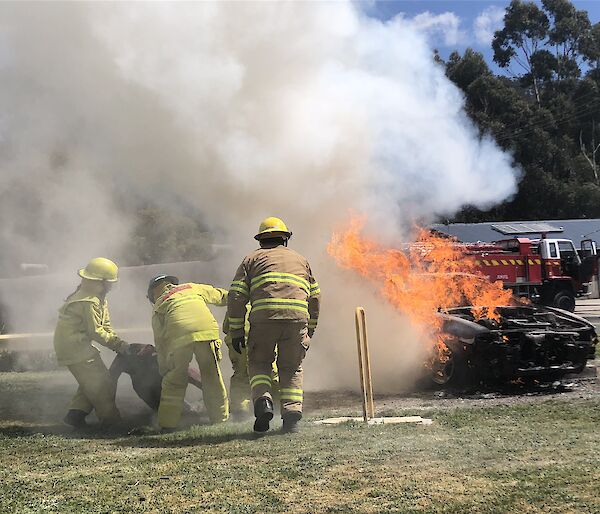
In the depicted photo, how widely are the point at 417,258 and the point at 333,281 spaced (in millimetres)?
1128

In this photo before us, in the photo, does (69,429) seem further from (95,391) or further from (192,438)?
(192,438)

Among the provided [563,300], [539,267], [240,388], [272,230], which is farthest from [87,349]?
[563,300]

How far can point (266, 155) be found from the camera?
869 cm

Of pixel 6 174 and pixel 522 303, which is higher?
pixel 6 174

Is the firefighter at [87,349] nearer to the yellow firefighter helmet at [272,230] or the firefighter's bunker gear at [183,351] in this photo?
the firefighter's bunker gear at [183,351]

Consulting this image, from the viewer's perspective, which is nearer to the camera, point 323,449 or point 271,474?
point 271,474

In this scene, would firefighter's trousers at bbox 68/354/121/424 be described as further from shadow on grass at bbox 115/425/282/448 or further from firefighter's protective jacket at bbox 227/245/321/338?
firefighter's protective jacket at bbox 227/245/321/338

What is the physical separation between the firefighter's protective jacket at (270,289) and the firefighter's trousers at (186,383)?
498 millimetres

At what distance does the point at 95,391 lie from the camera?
20.4ft

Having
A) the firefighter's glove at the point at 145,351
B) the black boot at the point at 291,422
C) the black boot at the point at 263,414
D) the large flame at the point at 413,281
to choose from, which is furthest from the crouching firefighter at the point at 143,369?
the large flame at the point at 413,281

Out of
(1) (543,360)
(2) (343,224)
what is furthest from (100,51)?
(1) (543,360)

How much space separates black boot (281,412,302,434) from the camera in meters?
5.41

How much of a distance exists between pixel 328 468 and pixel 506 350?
325cm

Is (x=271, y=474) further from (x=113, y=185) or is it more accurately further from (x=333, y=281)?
(x=113, y=185)
